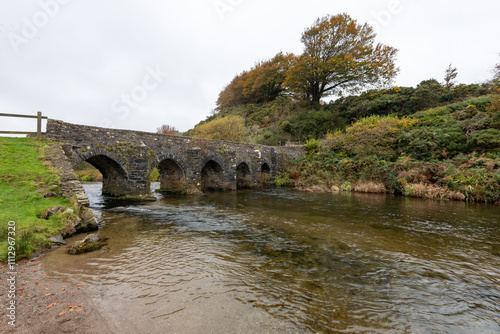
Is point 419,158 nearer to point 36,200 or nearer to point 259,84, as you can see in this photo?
point 36,200

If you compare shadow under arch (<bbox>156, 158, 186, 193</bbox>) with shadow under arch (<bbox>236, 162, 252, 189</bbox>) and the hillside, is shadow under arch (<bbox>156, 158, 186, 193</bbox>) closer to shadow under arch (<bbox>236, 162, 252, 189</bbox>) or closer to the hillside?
shadow under arch (<bbox>236, 162, 252, 189</bbox>)

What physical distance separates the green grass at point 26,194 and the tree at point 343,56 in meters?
27.6

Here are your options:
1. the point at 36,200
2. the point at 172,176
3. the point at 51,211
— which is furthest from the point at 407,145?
the point at 36,200

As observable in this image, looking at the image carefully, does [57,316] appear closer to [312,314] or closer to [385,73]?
[312,314]

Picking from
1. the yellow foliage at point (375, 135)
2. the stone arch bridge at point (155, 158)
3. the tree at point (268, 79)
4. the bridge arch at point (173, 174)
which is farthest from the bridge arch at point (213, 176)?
the tree at point (268, 79)

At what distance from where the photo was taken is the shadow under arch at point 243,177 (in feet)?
66.6

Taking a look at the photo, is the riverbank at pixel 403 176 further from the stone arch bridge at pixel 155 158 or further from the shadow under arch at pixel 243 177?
the stone arch bridge at pixel 155 158

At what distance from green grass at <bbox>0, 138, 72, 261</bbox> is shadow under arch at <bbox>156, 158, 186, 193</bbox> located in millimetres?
6746

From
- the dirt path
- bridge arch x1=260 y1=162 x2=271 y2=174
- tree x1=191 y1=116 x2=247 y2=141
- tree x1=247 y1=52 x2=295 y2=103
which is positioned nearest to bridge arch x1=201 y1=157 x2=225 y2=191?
bridge arch x1=260 y1=162 x2=271 y2=174

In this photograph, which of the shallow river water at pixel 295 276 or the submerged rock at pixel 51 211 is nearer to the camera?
the shallow river water at pixel 295 276

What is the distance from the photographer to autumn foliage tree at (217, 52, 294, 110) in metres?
36.1

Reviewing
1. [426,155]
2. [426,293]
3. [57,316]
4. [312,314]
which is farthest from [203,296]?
[426,155]

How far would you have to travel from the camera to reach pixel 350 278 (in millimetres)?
3877

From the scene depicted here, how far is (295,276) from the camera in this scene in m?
3.95
